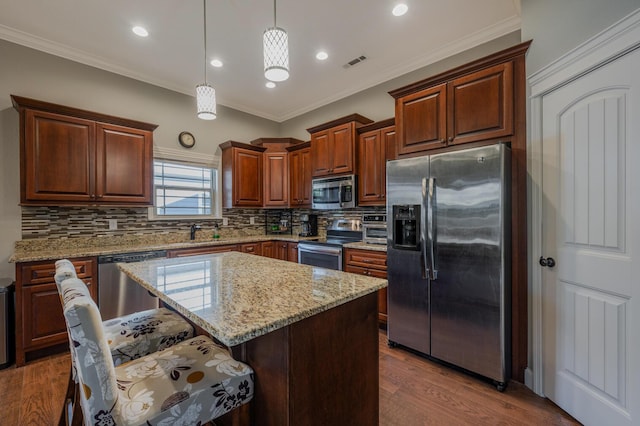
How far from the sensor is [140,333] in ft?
5.05

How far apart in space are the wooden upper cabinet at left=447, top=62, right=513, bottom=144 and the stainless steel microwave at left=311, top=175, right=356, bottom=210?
1.47 metres

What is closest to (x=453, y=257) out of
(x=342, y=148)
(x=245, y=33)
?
(x=342, y=148)

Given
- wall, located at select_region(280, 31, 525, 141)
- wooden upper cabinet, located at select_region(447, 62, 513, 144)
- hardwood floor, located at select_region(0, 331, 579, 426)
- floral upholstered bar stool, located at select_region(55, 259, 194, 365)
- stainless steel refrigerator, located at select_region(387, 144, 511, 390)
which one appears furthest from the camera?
wall, located at select_region(280, 31, 525, 141)

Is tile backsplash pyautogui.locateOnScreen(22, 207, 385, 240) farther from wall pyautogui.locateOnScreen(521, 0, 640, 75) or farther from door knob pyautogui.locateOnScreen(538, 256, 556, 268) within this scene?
wall pyautogui.locateOnScreen(521, 0, 640, 75)

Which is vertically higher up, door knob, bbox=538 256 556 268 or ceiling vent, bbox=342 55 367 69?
ceiling vent, bbox=342 55 367 69

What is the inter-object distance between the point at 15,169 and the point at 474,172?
433 cm

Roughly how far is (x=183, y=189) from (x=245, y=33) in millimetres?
2346

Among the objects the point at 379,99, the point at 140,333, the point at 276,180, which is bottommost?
the point at 140,333

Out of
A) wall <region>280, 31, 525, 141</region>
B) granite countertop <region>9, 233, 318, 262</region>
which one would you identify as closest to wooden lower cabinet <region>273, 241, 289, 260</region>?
granite countertop <region>9, 233, 318, 262</region>

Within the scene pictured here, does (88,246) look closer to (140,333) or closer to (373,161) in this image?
(140,333)

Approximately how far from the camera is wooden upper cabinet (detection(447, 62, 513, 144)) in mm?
2217

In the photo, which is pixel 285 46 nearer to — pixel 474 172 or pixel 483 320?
pixel 474 172

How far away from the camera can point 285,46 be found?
160cm

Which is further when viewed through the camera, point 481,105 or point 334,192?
point 334,192
